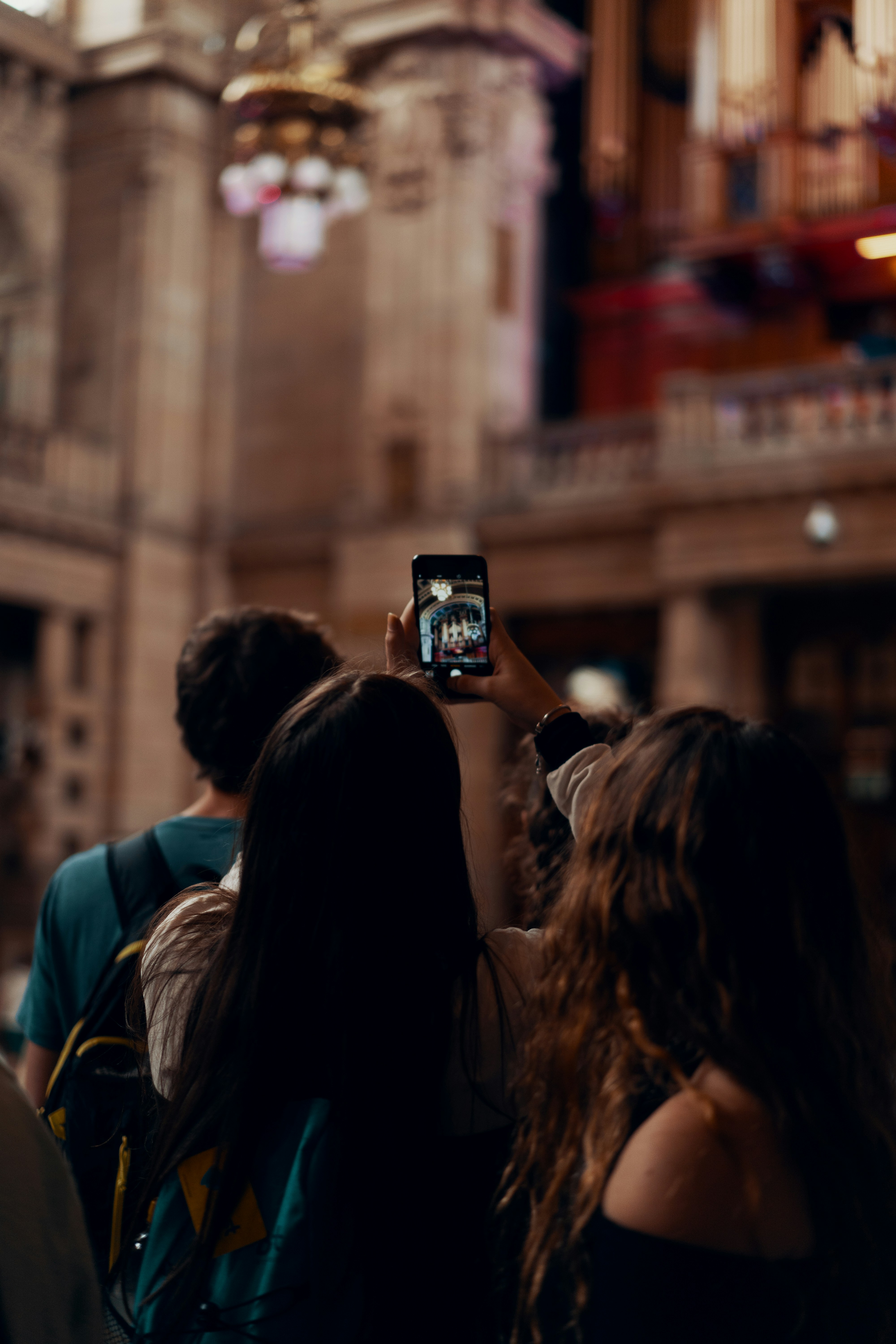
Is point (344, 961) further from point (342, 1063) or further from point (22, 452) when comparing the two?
point (22, 452)

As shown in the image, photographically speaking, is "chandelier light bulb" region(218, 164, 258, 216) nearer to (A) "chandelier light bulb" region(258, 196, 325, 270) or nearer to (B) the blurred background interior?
(A) "chandelier light bulb" region(258, 196, 325, 270)

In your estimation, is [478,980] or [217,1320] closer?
[217,1320]

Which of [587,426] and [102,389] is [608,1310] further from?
[102,389]

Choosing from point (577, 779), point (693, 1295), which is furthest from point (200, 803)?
point (693, 1295)

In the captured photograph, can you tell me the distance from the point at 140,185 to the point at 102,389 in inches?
77.8

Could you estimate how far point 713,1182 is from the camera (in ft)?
4.54

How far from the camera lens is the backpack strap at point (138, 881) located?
8.36 ft

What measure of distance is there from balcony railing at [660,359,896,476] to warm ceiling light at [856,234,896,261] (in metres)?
0.84

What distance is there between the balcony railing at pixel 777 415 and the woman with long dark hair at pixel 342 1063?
10.2m

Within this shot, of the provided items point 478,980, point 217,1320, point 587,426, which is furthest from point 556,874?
point 587,426

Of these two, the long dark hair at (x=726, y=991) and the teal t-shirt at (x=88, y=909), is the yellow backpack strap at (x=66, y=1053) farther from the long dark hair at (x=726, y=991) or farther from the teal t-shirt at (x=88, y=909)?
the long dark hair at (x=726, y=991)

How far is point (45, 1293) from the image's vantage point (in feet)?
4.79

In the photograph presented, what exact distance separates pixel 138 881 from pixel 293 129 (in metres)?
5.60

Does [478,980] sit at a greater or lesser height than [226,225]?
lesser
